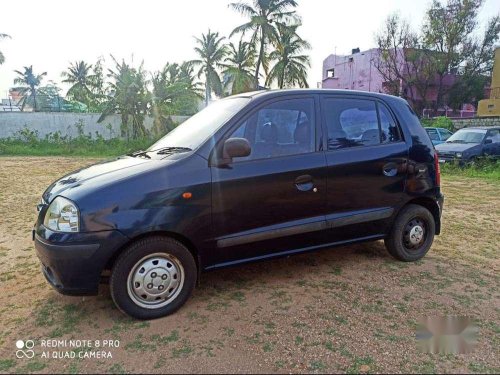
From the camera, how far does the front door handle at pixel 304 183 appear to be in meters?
3.24

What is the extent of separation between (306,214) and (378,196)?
0.88 meters

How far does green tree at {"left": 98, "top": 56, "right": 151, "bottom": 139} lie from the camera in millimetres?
19844

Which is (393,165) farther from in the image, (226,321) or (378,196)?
(226,321)

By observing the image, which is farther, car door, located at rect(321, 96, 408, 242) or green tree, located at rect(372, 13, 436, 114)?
green tree, located at rect(372, 13, 436, 114)

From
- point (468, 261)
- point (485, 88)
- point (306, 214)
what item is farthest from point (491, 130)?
point (485, 88)

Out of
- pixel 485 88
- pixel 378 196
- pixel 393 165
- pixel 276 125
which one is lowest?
pixel 378 196

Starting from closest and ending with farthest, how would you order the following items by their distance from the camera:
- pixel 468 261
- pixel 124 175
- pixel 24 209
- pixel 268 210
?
pixel 124 175
pixel 268 210
pixel 468 261
pixel 24 209

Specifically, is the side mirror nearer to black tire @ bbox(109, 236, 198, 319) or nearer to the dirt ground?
black tire @ bbox(109, 236, 198, 319)

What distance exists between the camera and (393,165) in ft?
12.3

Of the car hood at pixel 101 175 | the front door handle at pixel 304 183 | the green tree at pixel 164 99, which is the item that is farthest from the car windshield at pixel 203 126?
the green tree at pixel 164 99

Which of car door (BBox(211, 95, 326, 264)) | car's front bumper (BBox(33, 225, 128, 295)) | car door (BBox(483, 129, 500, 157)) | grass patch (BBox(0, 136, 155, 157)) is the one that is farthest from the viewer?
grass patch (BBox(0, 136, 155, 157))

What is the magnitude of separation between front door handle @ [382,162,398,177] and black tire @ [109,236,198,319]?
2098mm

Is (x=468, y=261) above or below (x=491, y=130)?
below

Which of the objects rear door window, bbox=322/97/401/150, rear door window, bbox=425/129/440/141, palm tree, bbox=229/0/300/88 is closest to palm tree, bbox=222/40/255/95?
palm tree, bbox=229/0/300/88
